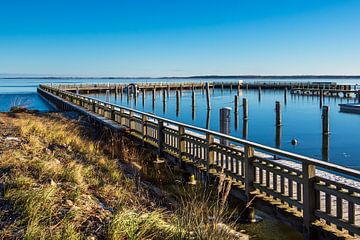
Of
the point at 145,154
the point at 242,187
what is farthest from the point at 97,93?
the point at 242,187

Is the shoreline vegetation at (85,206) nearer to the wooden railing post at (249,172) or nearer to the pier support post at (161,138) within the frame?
the wooden railing post at (249,172)

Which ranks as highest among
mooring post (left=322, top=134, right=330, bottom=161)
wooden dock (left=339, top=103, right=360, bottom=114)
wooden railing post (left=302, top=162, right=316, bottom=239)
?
wooden railing post (left=302, top=162, right=316, bottom=239)

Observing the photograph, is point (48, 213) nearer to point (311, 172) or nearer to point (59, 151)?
point (311, 172)

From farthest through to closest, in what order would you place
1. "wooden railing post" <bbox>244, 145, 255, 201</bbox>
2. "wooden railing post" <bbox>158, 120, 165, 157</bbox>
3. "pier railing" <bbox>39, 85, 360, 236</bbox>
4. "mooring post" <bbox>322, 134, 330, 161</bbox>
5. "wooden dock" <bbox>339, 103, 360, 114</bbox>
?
"wooden dock" <bbox>339, 103, 360, 114</bbox> → "mooring post" <bbox>322, 134, 330, 161</bbox> → "wooden railing post" <bbox>158, 120, 165, 157</bbox> → "wooden railing post" <bbox>244, 145, 255, 201</bbox> → "pier railing" <bbox>39, 85, 360, 236</bbox>

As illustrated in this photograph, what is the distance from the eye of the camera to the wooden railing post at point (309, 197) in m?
5.70

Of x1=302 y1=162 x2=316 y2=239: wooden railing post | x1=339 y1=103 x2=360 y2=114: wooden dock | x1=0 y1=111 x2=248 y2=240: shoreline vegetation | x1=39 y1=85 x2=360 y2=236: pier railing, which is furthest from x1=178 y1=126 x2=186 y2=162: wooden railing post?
x1=339 y1=103 x2=360 y2=114: wooden dock

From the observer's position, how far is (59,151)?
394 inches

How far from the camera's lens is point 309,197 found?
5.72 metres

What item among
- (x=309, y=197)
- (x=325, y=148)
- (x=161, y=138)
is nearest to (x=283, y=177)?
(x=309, y=197)

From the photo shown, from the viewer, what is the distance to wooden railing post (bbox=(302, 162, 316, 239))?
5703 millimetres

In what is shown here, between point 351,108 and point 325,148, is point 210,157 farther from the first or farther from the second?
point 351,108

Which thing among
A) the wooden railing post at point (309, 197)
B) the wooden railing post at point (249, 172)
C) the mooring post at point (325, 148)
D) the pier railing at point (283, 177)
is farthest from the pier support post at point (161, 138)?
the mooring post at point (325, 148)

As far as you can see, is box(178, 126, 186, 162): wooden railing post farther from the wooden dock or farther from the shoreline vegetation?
the wooden dock

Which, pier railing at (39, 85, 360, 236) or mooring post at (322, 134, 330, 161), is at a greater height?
pier railing at (39, 85, 360, 236)
